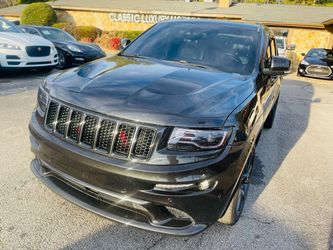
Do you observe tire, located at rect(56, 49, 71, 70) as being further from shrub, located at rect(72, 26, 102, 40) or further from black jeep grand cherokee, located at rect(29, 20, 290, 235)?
shrub, located at rect(72, 26, 102, 40)

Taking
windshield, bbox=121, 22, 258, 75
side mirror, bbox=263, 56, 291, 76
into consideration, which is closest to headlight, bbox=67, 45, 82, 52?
windshield, bbox=121, 22, 258, 75

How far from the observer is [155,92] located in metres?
2.16

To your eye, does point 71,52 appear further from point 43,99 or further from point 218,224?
point 218,224

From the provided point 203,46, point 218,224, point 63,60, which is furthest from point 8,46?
point 218,224

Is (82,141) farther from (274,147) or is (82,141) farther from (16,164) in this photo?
(274,147)

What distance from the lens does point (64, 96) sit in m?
2.20

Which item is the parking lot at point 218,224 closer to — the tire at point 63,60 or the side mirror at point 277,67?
the side mirror at point 277,67

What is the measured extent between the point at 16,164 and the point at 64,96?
1672 mm

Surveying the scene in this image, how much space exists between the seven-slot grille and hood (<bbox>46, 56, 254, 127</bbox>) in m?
0.07

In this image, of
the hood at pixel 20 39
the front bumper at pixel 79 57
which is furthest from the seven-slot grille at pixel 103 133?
the front bumper at pixel 79 57

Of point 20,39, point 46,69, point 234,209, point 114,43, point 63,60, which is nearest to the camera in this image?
point 234,209

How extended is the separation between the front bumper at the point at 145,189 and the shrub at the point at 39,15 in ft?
88.8

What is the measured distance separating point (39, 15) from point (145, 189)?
28131mm

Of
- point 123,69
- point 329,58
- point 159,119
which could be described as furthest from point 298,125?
point 329,58
